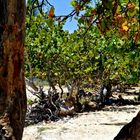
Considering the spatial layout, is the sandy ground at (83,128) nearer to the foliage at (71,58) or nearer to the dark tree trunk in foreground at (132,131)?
the foliage at (71,58)

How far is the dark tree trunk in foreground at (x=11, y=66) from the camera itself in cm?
435

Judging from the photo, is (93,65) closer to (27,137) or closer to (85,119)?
(85,119)

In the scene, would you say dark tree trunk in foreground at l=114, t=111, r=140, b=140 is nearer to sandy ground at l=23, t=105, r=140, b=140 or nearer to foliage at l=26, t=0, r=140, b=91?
sandy ground at l=23, t=105, r=140, b=140

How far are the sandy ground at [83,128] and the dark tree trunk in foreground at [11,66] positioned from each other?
1028 centimetres

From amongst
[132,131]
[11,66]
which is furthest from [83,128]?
[11,66]

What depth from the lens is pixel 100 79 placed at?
28344 mm

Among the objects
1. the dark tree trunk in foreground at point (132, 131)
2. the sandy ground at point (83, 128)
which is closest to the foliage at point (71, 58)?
the sandy ground at point (83, 128)

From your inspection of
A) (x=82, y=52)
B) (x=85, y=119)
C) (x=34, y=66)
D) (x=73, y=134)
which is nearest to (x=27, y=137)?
(x=73, y=134)

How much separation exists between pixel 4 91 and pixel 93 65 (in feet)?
69.6

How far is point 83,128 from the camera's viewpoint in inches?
687

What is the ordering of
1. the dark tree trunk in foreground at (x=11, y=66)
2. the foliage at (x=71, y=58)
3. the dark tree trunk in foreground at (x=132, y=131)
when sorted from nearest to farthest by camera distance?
the dark tree trunk in foreground at (x=11, y=66), the dark tree trunk in foreground at (x=132, y=131), the foliage at (x=71, y=58)

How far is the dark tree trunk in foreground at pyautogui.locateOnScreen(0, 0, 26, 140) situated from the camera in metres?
4.35

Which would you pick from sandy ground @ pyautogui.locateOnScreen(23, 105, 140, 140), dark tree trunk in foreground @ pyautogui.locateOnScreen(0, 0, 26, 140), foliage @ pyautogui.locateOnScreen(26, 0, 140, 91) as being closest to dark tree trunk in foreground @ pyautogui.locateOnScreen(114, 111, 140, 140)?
dark tree trunk in foreground @ pyautogui.locateOnScreen(0, 0, 26, 140)

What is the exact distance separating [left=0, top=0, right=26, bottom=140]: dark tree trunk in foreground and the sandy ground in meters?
10.3
